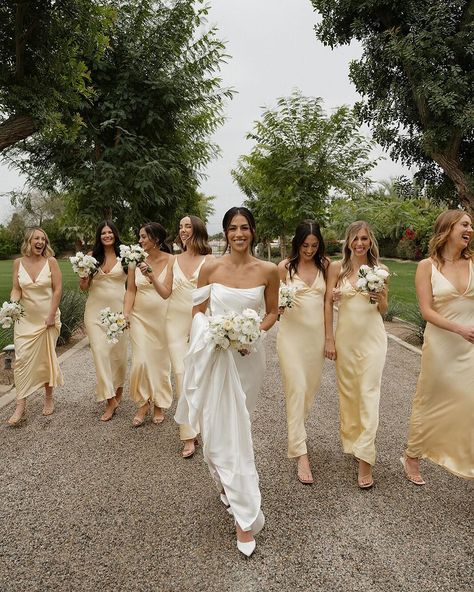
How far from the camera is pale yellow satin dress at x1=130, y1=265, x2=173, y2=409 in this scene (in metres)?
5.27

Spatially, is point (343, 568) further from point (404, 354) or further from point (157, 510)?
point (404, 354)

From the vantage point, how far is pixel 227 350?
323cm

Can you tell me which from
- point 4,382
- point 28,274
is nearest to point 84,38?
point 28,274

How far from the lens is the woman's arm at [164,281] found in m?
4.99

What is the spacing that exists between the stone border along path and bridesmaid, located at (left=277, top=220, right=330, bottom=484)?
2.00 ft

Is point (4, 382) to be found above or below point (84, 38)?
below

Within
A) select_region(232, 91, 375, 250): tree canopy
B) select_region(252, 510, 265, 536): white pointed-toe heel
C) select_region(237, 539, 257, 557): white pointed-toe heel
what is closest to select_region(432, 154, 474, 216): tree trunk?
select_region(232, 91, 375, 250): tree canopy

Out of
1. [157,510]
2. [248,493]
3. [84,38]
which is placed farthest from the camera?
[84,38]

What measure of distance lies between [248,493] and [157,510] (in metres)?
0.96

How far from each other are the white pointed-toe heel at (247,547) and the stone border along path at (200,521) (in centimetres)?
5

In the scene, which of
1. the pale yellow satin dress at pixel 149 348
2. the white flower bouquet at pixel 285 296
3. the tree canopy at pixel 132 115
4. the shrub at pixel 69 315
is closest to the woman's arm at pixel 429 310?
the white flower bouquet at pixel 285 296

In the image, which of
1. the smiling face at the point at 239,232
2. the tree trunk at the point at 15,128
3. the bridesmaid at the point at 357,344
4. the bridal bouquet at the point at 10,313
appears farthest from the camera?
the tree trunk at the point at 15,128

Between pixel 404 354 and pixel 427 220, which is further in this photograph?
pixel 427 220

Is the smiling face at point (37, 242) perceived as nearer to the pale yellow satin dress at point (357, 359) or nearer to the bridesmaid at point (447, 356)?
the pale yellow satin dress at point (357, 359)
